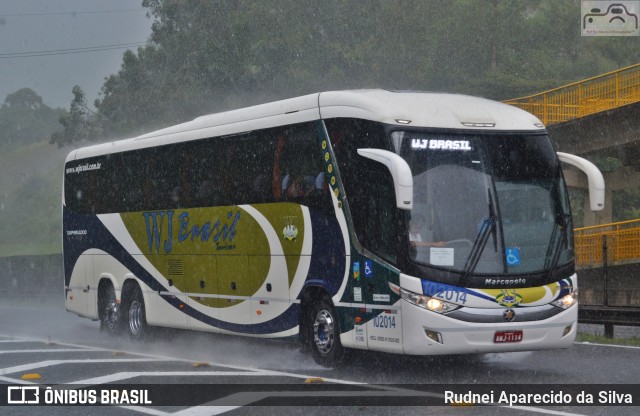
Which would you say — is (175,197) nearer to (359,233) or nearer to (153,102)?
(359,233)

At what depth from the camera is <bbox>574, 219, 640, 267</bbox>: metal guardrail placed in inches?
1185

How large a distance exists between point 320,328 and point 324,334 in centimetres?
12

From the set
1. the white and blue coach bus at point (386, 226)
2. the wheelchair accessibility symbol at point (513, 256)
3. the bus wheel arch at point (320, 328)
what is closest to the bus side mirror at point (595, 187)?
the white and blue coach bus at point (386, 226)

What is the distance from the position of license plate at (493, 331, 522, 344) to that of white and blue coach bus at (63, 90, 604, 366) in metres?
0.02

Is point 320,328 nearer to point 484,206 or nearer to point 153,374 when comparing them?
point 153,374

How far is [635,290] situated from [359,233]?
21.6 metres

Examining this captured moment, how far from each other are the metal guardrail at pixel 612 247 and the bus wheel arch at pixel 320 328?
54.4 feet

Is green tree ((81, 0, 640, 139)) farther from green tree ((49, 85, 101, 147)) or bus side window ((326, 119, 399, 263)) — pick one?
bus side window ((326, 119, 399, 263))

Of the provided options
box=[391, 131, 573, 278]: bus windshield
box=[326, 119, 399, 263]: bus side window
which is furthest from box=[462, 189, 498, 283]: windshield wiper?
box=[326, 119, 399, 263]: bus side window

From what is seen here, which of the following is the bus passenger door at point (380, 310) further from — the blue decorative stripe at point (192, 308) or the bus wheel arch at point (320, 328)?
the bus wheel arch at point (320, 328)

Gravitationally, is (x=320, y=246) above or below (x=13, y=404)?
above

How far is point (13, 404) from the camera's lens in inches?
435

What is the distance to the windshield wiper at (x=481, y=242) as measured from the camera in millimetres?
12242

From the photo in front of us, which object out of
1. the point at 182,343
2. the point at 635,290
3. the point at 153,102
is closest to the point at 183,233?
the point at 182,343
